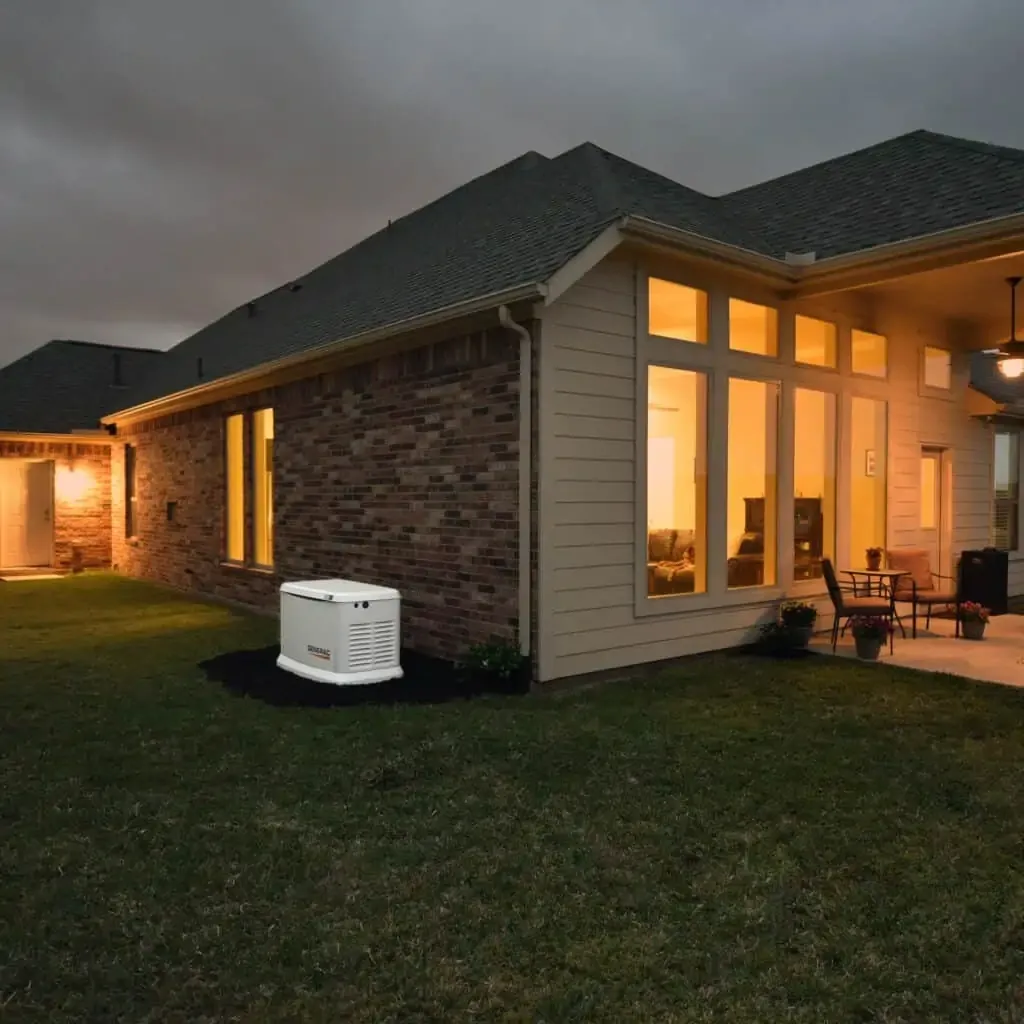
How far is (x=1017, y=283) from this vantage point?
800cm

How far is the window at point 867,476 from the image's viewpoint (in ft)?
29.5

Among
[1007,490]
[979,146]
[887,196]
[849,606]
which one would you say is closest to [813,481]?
[849,606]

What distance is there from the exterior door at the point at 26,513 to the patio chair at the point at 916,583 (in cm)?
1524

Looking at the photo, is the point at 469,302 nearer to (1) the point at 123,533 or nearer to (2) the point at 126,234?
(1) the point at 123,533

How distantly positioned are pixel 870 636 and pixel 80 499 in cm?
1495

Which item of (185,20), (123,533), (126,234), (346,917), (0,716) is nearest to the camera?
(346,917)

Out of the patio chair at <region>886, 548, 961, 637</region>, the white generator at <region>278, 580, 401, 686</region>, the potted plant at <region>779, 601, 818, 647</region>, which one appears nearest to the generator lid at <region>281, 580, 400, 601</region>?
the white generator at <region>278, 580, 401, 686</region>

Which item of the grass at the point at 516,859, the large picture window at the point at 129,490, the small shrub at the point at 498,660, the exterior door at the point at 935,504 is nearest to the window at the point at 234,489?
the large picture window at the point at 129,490

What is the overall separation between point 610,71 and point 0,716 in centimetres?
1340

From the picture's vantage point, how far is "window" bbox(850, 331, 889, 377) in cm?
897

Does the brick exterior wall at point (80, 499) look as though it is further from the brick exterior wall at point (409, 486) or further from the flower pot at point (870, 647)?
the flower pot at point (870, 647)

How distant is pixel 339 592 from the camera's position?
6.79 meters

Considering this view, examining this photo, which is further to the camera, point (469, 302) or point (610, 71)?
point (610, 71)

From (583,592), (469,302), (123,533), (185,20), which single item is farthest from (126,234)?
(583,592)
